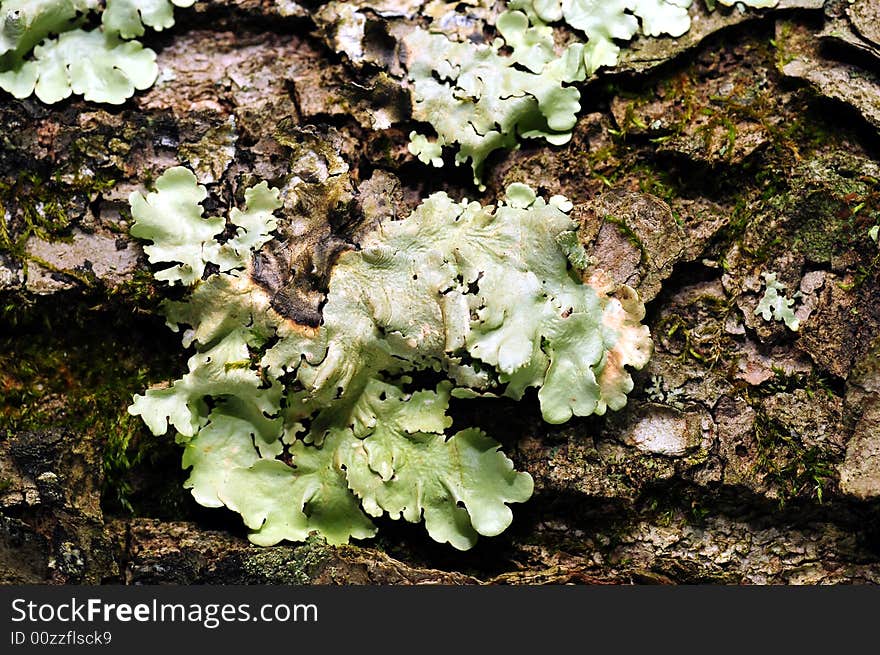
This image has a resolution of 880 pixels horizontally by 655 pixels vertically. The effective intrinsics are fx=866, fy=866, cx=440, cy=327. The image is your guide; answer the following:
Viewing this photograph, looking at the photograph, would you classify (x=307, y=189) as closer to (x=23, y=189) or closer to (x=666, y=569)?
(x=23, y=189)

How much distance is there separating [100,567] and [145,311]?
770 mm

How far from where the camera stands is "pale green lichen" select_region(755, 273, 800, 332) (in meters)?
2.62

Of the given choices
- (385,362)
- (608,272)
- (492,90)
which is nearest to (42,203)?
(385,362)

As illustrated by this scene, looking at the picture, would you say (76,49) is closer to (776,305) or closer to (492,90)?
(492,90)

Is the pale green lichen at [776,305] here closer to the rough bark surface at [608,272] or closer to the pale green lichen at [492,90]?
the rough bark surface at [608,272]

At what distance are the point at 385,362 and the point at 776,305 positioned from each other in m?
1.20

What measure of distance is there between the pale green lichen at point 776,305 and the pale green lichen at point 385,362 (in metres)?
0.41

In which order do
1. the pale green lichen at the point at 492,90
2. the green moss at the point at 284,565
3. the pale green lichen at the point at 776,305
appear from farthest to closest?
1. the pale green lichen at the point at 492,90
2. the pale green lichen at the point at 776,305
3. the green moss at the point at 284,565

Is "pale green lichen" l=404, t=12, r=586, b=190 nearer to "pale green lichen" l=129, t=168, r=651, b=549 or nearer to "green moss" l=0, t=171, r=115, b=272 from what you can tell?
"pale green lichen" l=129, t=168, r=651, b=549

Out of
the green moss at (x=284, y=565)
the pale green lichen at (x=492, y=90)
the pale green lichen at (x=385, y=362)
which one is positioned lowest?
the green moss at (x=284, y=565)

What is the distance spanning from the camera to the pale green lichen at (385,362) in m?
2.52

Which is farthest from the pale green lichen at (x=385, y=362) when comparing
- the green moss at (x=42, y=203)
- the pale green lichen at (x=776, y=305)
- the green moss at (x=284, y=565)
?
the pale green lichen at (x=776, y=305)

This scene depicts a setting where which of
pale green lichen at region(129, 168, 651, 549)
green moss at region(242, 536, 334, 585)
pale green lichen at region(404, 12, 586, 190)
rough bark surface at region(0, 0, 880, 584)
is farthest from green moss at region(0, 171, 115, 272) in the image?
green moss at region(242, 536, 334, 585)

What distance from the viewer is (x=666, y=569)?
8.48ft
